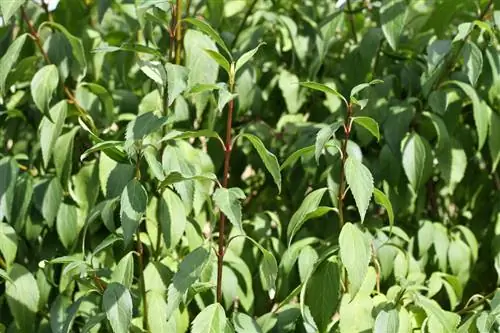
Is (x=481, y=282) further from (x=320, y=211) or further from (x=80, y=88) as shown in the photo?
(x=80, y=88)

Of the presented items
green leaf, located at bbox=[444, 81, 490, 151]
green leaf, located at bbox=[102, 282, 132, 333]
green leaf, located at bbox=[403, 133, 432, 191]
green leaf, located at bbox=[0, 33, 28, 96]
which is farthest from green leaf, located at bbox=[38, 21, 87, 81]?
green leaf, located at bbox=[444, 81, 490, 151]

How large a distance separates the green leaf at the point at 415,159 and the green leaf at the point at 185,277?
810 mm

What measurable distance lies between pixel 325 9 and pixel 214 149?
81 centimetres

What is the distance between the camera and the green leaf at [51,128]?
7.57 ft

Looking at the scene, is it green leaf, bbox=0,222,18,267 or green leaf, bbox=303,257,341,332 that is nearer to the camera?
green leaf, bbox=303,257,341,332

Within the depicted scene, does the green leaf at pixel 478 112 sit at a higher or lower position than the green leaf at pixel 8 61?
lower

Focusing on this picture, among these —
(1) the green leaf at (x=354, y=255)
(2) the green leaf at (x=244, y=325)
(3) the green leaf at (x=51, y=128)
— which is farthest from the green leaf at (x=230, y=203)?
(3) the green leaf at (x=51, y=128)

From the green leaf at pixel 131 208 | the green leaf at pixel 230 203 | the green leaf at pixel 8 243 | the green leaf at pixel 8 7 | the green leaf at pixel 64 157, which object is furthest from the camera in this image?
the green leaf at pixel 64 157

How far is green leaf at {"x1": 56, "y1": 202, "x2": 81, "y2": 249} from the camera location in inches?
96.8

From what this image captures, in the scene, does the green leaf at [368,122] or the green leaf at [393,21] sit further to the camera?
the green leaf at [393,21]

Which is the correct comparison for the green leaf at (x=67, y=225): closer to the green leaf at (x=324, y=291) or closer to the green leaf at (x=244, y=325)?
the green leaf at (x=244, y=325)

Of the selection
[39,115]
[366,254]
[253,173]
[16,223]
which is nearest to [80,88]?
[39,115]

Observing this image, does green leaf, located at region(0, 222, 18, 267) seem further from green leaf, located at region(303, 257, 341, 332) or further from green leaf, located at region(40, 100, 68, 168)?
green leaf, located at region(303, 257, 341, 332)

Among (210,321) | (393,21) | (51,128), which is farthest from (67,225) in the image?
(393,21)
